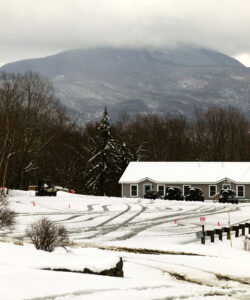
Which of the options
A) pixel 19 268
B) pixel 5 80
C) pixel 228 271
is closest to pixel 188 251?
A: pixel 228 271

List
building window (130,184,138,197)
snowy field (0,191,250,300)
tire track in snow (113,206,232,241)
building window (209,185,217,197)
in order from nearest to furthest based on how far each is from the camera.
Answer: snowy field (0,191,250,300) < tire track in snow (113,206,232,241) < building window (209,185,217,197) < building window (130,184,138,197)

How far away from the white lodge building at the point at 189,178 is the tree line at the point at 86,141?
5772 mm

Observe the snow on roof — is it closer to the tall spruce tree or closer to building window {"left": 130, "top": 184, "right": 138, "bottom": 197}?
building window {"left": 130, "top": 184, "right": 138, "bottom": 197}

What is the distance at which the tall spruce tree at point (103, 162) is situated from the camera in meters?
72.9

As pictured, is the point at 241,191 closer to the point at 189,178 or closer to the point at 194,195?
the point at 189,178

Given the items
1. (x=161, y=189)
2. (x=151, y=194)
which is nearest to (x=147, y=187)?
(x=161, y=189)

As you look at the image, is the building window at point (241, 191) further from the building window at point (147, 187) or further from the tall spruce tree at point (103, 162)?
the tall spruce tree at point (103, 162)

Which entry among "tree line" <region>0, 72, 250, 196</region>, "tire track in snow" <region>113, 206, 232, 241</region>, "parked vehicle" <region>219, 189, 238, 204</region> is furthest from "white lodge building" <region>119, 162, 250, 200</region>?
"tire track in snow" <region>113, 206, 232, 241</region>

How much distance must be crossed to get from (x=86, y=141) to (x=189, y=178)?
32603 millimetres

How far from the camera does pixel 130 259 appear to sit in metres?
21.2

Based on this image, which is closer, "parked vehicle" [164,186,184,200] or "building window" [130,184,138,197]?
"parked vehicle" [164,186,184,200]

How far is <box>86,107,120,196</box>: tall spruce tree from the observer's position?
72938 mm

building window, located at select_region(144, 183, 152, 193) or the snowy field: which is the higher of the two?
building window, located at select_region(144, 183, 152, 193)

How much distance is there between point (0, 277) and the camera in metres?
11.9
